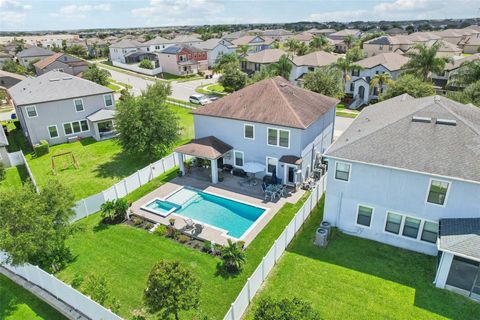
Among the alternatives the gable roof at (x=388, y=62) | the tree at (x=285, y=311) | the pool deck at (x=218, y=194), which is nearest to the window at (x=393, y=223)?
the pool deck at (x=218, y=194)

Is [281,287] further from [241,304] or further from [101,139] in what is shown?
[101,139]

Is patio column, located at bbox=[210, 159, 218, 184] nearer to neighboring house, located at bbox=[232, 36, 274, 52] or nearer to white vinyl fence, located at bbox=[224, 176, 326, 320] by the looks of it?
white vinyl fence, located at bbox=[224, 176, 326, 320]

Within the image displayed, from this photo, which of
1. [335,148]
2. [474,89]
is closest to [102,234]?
[335,148]

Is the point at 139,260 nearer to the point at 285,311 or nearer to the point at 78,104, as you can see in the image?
the point at 285,311

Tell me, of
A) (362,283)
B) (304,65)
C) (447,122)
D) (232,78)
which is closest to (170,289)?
(362,283)

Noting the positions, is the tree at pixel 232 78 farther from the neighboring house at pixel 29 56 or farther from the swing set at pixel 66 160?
the neighboring house at pixel 29 56

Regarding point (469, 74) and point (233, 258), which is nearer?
point (233, 258)
